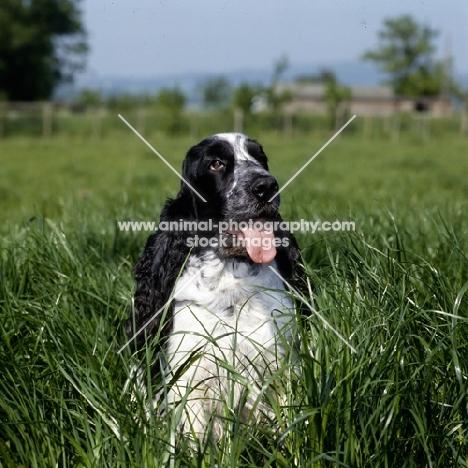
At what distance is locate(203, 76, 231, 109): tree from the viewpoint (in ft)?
99.1

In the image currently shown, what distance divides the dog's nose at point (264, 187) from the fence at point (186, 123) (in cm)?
2245

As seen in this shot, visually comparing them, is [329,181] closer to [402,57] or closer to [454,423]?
[454,423]

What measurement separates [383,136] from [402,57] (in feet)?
96.9

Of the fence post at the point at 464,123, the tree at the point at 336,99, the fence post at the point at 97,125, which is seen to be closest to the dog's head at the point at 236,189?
the fence post at the point at 97,125

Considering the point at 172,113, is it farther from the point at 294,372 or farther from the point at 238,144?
the point at 294,372

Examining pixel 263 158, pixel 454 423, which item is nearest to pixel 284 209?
pixel 263 158

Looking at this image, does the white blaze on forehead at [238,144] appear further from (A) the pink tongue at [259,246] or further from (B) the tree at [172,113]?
(B) the tree at [172,113]

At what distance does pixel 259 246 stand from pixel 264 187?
0.26m

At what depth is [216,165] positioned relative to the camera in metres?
3.31

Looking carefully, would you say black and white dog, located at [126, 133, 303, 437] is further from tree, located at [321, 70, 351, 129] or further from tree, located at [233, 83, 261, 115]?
tree, located at [321, 70, 351, 129]

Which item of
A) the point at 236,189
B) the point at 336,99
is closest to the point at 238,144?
the point at 236,189

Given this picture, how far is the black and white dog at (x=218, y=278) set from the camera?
2896 millimetres

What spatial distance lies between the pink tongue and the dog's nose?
16cm

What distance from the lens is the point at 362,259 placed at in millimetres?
2926
